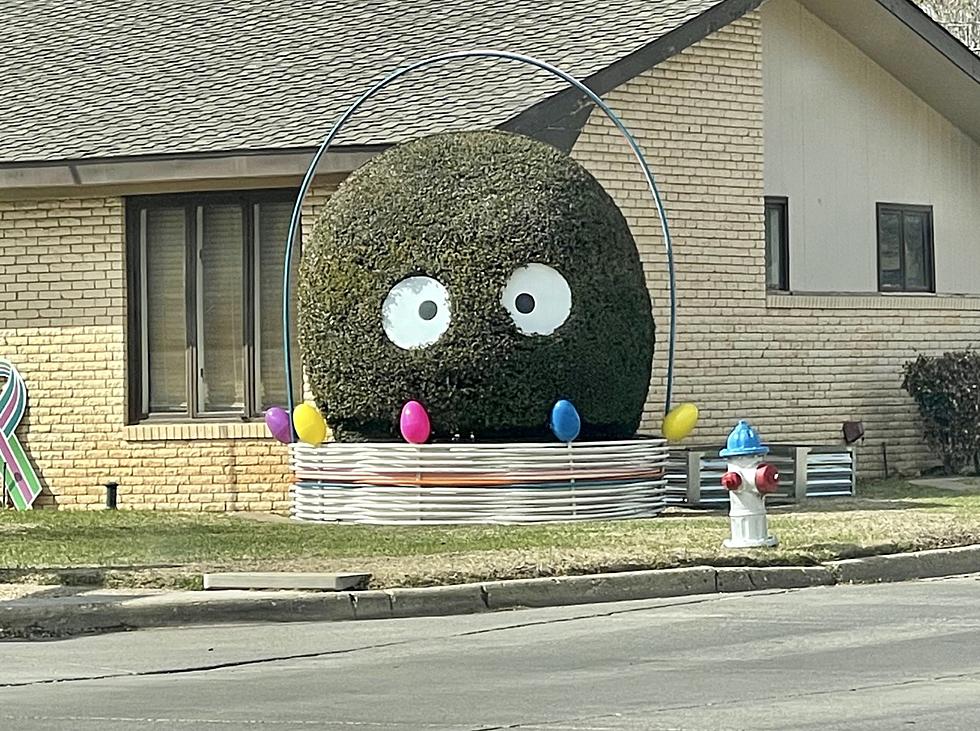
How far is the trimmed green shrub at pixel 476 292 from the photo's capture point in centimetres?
1686

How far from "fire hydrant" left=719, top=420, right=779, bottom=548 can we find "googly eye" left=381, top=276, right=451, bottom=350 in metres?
3.26

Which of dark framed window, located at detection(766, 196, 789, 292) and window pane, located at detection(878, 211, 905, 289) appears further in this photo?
window pane, located at detection(878, 211, 905, 289)

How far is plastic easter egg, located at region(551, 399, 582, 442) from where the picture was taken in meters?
16.7

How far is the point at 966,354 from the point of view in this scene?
73.0 feet

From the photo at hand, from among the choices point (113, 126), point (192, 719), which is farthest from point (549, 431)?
point (192, 719)

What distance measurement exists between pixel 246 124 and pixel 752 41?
5783 millimetres

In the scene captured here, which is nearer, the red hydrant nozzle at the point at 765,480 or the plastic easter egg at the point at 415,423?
the red hydrant nozzle at the point at 765,480

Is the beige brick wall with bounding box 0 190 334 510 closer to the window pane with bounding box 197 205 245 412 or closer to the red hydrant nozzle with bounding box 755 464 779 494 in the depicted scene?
the window pane with bounding box 197 205 245 412

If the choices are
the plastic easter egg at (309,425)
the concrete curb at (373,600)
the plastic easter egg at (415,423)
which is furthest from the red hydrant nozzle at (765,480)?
the plastic easter egg at (309,425)

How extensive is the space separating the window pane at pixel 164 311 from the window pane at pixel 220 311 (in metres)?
0.21

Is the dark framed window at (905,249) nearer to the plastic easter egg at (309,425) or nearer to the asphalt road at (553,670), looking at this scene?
the plastic easter egg at (309,425)

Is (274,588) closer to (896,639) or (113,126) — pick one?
(896,639)

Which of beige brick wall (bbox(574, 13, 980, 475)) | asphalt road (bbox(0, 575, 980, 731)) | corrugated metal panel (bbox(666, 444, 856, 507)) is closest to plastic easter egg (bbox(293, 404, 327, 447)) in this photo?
corrugated metal panel (bbox(666, 444, 856, 507))

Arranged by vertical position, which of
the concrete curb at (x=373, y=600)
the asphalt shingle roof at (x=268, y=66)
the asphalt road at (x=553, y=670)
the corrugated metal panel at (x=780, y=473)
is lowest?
the asphalt road at (x=553, y=670)
